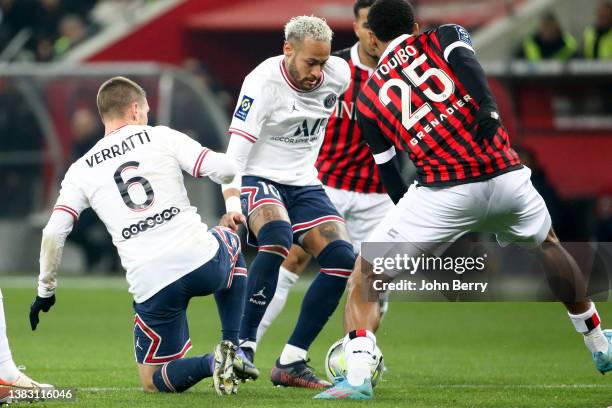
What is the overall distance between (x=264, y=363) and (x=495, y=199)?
2.82 meters

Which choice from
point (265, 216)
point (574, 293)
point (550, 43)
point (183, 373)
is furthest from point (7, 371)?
point (550, 43)

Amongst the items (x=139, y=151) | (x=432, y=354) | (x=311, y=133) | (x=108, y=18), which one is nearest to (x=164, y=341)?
(x=139, y=151)

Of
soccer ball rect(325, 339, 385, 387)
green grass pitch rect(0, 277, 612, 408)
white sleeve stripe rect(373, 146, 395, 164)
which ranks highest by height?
white sleeve stripe rect(373, 146, 395, 164)

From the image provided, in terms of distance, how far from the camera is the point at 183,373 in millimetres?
6973

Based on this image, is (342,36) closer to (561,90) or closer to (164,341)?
(561,90)

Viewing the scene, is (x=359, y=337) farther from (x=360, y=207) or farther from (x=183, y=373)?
(x=360, y=207)

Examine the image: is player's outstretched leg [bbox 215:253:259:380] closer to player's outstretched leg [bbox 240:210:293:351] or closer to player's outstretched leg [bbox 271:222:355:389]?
player's outstretched leg [bbox 240:210:293:351]

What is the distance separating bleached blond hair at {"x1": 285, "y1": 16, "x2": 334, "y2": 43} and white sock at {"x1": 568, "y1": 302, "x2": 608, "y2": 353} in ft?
7.44

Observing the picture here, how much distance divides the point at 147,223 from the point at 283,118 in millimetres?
1613

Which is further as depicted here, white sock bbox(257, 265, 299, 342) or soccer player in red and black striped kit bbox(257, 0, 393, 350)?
soccer player in red and black striped kit bbox(257, 0, 393, 350)

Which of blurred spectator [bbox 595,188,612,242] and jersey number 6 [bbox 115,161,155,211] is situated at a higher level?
jersey number 6 [bbox 115,161,155,211]

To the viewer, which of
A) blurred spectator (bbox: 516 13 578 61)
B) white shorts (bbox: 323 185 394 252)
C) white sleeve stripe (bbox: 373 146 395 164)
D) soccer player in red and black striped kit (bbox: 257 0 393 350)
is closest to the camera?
white sleeve stripe (bbox: 373 146 395 164)

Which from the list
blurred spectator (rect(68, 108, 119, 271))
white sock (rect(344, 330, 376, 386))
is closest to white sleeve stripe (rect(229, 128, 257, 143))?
white sock (rect(344, 330, 376, 386))

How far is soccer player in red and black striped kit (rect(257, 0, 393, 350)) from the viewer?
8.94 metres
